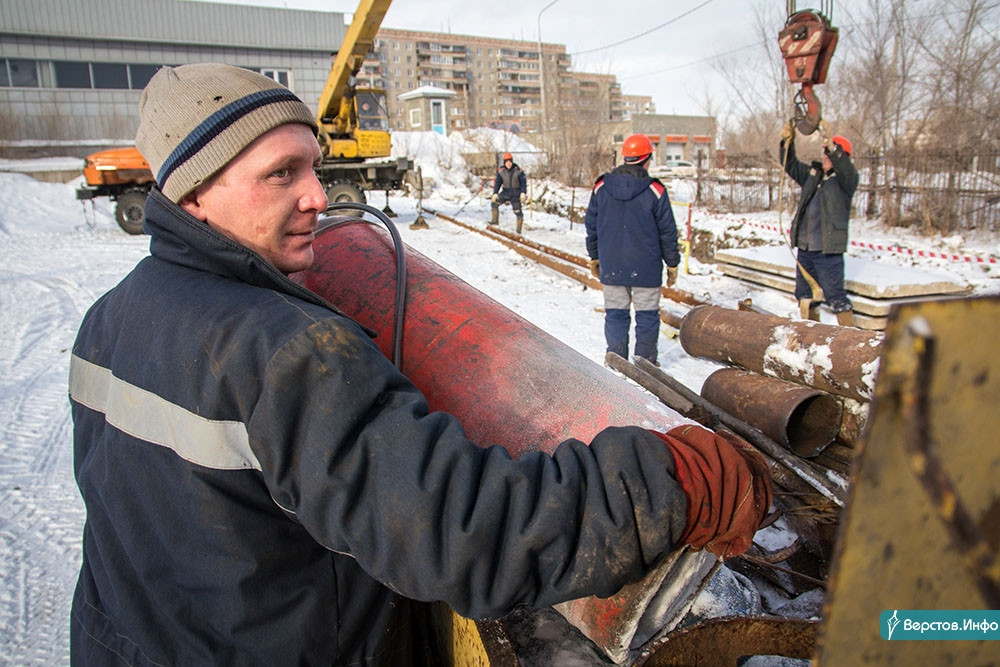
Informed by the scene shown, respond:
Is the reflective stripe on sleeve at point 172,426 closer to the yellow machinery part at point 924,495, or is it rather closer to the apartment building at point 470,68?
the yellow machinery part at point 924,495

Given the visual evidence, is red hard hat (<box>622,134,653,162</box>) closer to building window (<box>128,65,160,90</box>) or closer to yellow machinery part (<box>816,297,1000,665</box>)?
yellow machinery part (<box>816,297,1000,665</box>)

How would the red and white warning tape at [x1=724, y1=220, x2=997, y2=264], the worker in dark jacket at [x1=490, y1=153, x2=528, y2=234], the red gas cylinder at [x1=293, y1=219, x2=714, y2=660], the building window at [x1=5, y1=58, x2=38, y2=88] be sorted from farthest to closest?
the building window at [x1=5, y1=58, x2=38, y2=88] → the worker in dark jacket at [x1=490, y1=153, x2=528, y2=234] → the red and white warning tape at [x1=724, y1=220, x2=997, y2=264] → the red gas cylinder at [x1=293, y1=219, x2=714, y2=660]

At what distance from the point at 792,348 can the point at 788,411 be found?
36.0 inches

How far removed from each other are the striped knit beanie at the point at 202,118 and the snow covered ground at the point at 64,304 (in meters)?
1.85

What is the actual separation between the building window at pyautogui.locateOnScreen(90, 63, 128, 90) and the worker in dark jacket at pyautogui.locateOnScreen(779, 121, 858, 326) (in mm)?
32424

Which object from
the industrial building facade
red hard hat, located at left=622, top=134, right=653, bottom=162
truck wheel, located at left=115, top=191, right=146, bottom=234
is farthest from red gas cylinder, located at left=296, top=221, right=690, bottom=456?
the industrial building facade

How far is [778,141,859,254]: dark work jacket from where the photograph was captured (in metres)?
6.41

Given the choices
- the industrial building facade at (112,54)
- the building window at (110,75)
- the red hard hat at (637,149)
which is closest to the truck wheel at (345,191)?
the red hard hat at (637,149)

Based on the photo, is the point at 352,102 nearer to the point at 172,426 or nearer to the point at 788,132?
the point at 788,132

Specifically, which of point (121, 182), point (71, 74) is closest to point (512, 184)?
point (121, 182)

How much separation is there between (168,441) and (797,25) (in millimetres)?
6032

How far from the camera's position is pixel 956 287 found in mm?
7098

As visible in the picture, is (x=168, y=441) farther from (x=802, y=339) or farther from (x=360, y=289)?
(x=802, y=339)

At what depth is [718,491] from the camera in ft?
3.56
